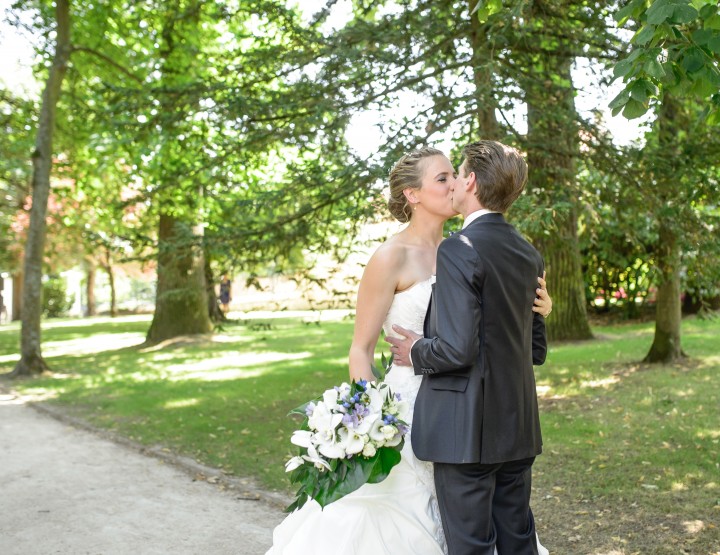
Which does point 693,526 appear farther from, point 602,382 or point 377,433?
point 602,382

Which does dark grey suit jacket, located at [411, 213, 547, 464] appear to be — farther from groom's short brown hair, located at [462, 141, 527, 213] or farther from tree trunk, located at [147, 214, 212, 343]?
tree trunk, located at [147, 214, 212, 343]

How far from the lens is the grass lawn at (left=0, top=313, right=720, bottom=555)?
5.73m

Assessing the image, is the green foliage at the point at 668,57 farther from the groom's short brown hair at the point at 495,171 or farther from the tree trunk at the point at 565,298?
the tree trunk at the point at 565,298

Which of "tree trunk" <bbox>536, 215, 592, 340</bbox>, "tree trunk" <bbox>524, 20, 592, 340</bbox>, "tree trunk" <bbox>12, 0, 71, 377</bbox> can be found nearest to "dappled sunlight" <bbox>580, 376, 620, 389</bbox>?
"tree trunk" <bbox>524, 20, 592, 340</bbox>

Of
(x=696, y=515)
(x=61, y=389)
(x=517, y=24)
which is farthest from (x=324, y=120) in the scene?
(x=61, y=389)

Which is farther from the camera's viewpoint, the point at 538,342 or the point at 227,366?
the point at 227,366

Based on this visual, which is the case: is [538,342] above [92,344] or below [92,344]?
above

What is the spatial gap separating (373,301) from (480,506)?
3.45 ft

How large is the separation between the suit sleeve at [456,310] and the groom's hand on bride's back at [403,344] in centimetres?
39

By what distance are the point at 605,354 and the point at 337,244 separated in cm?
650

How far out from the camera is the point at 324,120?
934 cm

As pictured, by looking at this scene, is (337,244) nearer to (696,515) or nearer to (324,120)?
(324,120)

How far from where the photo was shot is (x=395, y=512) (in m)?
3.52

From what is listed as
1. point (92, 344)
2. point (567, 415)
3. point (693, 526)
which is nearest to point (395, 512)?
point (693, 526)
